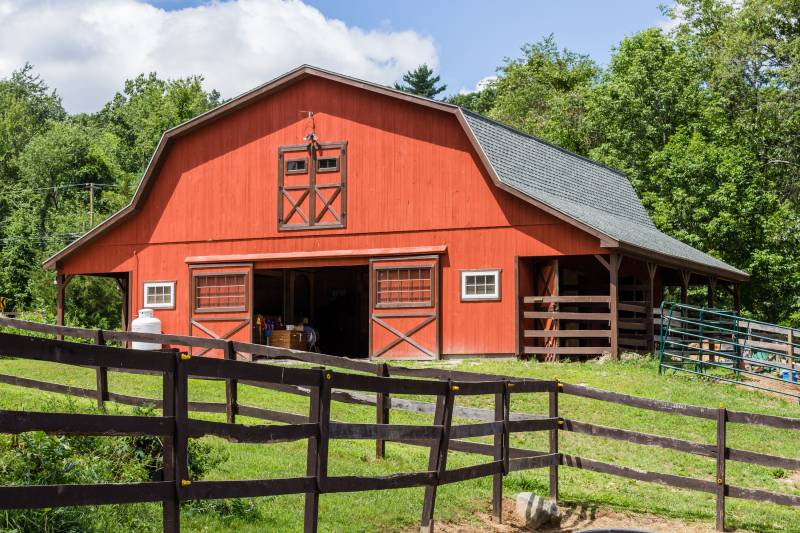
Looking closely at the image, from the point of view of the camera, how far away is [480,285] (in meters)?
22.3

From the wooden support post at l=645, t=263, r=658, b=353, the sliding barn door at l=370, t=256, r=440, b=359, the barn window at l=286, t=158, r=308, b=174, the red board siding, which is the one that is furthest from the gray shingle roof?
the barn window at l=286, t=158, r=308, b=174

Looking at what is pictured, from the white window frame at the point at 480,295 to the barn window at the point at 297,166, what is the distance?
457 cm

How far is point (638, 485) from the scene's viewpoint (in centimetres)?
1184

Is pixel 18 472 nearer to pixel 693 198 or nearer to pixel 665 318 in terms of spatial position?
pixel 665 318

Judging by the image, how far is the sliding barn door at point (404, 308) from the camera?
888 inches

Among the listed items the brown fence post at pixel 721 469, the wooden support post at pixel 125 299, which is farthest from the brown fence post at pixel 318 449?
the wooden support post at pixel 125 299

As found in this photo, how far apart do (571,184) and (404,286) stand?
6.72 m

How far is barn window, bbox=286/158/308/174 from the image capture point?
2394 cm

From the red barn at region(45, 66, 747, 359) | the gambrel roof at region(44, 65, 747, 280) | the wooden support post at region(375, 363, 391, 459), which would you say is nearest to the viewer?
the wooden support post at region(375, 363, 391, 459)

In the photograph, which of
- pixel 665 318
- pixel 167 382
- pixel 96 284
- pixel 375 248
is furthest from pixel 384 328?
pixel 96 284

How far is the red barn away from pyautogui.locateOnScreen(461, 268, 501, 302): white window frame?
5 centimetres

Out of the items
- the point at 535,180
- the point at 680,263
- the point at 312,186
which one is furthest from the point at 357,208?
the point at 680,263

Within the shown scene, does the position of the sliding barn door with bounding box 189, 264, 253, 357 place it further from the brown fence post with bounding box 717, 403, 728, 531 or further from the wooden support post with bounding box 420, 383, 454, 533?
the wooden support post with bounding box 420, 383, 454, 533

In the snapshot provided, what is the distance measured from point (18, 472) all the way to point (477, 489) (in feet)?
15.5
